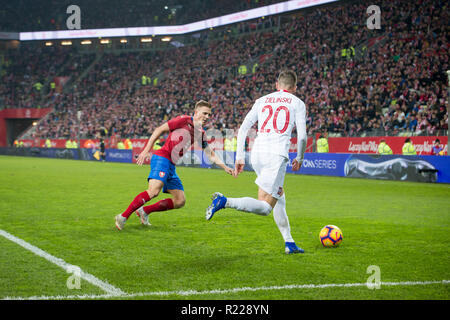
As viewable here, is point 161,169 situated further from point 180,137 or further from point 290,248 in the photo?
point 290,248

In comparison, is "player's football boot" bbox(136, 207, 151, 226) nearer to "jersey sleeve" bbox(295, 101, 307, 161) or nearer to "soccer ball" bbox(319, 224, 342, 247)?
"soccer ball" bbox(319, 224, 342, 247)

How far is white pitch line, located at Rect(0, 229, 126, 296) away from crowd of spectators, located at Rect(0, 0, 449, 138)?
19.6 m

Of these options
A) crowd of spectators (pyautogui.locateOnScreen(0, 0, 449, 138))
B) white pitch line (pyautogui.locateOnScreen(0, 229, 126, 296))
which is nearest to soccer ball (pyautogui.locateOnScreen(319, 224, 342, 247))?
white pitch line (pyautogui.locateOnScreen(0, 229, 126, 296))

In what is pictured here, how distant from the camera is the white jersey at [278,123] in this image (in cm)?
614

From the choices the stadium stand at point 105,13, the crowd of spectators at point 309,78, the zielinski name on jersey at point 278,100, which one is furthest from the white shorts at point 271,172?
the stadium stand at point 105,13

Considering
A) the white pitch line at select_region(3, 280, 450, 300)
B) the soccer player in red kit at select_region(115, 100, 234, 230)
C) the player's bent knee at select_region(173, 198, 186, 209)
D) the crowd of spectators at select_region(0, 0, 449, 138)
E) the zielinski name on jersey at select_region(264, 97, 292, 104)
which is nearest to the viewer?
the white pitch line at select_region(3, 280, 450, 300)

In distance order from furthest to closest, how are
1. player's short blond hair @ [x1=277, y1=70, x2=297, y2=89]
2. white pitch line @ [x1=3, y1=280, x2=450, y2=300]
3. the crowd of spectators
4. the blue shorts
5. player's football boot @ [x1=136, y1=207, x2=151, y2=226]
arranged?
the crowd of spectators → player's football boot @ [x1=136, y1=207, x2=151, y2=226] → the blue shorts → player's short blond hair @ [x1=277, y1=70, x2=297, y2=89] → white pitch line @ [x1=3, y1=280, x2=450, y2=300]

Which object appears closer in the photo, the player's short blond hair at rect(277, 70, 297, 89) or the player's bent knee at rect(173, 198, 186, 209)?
the player's short blond hair at rect(277, 70, 297, 89)

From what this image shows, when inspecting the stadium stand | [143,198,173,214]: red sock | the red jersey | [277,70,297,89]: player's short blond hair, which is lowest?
[143,198,173,214]: red sock

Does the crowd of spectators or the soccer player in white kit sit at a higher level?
the crowd of spectators

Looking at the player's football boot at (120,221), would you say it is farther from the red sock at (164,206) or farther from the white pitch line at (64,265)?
the white pitch line at (64,265)

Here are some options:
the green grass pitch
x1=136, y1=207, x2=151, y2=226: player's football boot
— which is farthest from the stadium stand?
x1=136, y1=207, x2=151, y2=226: player's football boot

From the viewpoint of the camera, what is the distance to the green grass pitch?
4.90m
